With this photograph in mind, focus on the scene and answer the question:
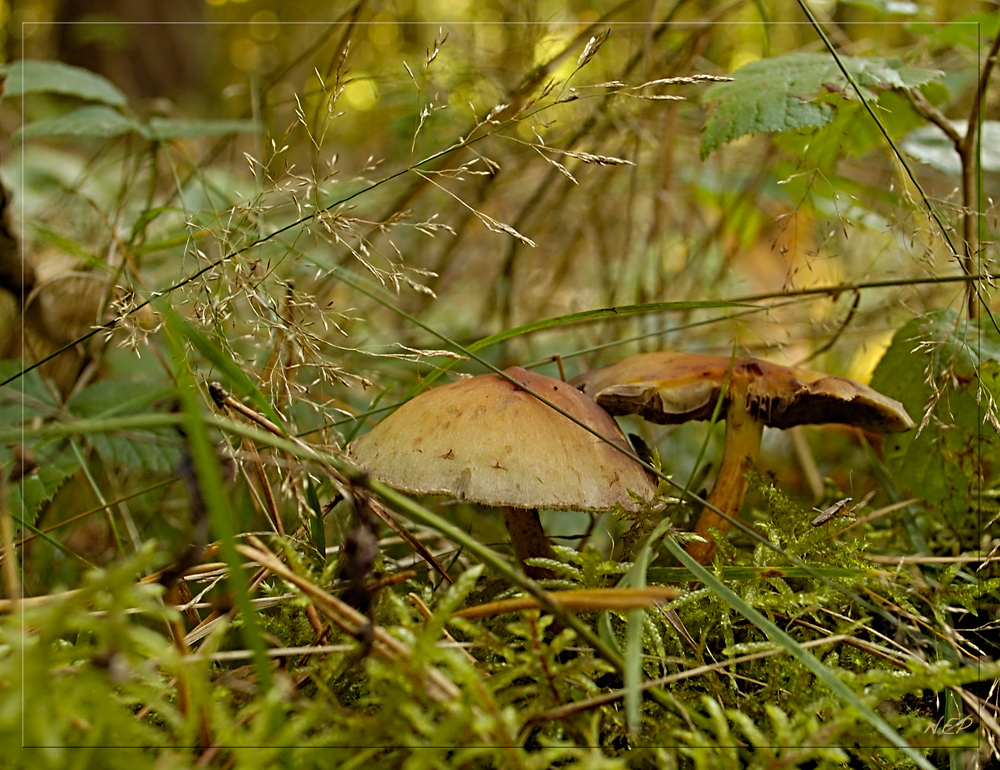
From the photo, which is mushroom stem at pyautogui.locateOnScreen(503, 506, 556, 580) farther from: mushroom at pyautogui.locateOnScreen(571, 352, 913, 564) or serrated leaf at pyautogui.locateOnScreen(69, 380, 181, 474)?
serrated leaf at pyautogui.locateOnScreen(69, 380, 181, 474)

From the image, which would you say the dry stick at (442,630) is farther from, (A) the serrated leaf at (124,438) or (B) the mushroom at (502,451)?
(A) the serrated leaf at (124,438)

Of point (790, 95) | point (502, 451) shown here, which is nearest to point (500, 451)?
point (502, 451)

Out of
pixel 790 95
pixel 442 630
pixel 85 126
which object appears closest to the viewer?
pixel 442 630

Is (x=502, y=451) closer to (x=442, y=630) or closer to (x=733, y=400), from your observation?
(x=442, y=630)

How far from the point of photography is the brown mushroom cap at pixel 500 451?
937 mm

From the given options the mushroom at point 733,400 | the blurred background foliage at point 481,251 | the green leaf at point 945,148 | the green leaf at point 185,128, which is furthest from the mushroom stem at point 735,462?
the green leaf at point 185,128

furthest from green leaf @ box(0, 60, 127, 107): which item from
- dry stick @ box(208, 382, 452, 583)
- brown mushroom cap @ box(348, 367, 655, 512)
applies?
brown mushroom cap @ box(348, 367, 655, 512)

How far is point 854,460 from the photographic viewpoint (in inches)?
82.4

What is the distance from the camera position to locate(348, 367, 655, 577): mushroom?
938 millimetres

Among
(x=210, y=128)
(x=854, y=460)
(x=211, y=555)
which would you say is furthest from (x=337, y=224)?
(x=854, y=460)

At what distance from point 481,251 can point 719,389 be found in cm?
287

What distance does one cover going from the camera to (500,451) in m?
0.96

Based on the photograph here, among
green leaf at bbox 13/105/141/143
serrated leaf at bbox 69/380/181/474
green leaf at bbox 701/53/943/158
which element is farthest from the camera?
green leaf at bbox 13/105/141/143

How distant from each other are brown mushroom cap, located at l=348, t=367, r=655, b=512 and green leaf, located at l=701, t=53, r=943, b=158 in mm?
604
